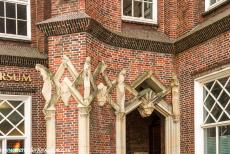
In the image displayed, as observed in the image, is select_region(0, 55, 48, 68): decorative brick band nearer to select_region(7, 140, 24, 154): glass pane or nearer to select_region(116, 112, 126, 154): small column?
select_region(7, 140, 24, 154): glass pane

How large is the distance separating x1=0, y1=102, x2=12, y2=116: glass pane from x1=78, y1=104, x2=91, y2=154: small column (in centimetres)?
249

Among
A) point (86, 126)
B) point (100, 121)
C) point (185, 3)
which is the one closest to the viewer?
point (86, 126)

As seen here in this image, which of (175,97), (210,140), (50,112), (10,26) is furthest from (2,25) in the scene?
(210,140)

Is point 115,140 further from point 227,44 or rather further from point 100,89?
point 227,44

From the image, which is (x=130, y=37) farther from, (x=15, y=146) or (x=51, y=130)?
(x=15, y=146)

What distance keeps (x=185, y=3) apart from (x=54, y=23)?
3.77 metres

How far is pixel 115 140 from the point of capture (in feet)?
41.0

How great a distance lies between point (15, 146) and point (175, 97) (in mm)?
4208

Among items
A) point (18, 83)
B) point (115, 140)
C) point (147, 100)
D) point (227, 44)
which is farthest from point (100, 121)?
point (227, 44)

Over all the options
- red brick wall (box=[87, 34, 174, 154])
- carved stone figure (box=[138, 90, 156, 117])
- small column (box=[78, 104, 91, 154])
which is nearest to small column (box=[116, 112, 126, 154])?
red brick wall (box=[87, 34, 174, 154])

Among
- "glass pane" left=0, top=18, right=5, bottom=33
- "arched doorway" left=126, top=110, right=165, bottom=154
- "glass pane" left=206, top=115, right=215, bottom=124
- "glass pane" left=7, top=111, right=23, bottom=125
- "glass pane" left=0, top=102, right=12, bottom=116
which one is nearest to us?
"glass pane" left=206, top=115, right=215, bottom=124

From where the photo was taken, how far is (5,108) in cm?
1301

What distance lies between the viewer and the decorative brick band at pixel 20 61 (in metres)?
12.8

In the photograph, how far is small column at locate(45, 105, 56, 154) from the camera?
38.1ft
